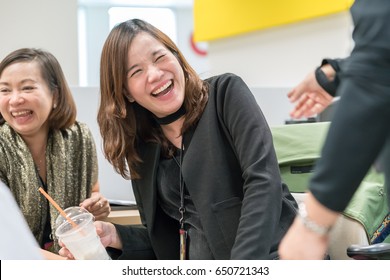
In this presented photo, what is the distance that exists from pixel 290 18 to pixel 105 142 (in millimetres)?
1672

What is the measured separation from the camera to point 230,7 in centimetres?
288

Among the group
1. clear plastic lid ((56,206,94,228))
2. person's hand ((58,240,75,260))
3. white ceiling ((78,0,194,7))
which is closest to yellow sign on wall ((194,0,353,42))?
clear plastic lid ((56,206,94,228))

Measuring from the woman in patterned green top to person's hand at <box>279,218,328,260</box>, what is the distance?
874mm

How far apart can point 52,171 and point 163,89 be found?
484 mm

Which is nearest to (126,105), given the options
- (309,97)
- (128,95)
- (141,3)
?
(128,95)

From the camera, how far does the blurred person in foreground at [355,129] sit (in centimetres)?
45

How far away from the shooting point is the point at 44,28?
→ 3.22m

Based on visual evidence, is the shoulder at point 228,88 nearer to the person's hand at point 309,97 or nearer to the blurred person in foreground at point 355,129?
the person's hand at point 309,97

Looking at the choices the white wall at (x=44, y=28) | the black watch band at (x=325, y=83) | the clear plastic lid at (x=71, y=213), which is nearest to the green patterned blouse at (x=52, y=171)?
the clear plastic lid at (x=71, y=213)

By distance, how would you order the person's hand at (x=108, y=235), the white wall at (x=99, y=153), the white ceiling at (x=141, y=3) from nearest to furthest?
the person's hand at (x=108, y=235)
the white wall at (x=99, y=153)
the white ceiling at (x=141, y=3)

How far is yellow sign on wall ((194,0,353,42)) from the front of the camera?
2406mm

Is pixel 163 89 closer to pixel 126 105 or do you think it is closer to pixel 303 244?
pixel 126 105
